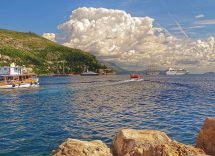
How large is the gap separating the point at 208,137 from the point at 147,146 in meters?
4.18

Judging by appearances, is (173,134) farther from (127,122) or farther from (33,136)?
(33,136)

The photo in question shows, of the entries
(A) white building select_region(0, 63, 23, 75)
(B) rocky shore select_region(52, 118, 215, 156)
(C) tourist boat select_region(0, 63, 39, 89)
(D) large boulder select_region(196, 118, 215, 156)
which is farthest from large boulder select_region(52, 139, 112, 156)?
(A) white building select_region(0, 63, 23, 75)

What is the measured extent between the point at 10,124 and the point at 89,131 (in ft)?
42.1

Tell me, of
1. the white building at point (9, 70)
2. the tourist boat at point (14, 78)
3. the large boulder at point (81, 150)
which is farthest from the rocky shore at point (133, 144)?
the white building at point (9, 70)

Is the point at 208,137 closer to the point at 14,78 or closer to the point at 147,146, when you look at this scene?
the point at 147,146

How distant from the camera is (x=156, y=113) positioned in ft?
186

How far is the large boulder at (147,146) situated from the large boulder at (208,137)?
2161 millimetres

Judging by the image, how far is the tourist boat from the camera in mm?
134525

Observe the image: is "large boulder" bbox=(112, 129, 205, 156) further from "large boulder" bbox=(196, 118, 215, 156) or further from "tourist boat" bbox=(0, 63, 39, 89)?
"tourist boat" bbox=(0, 63, 39, 89)

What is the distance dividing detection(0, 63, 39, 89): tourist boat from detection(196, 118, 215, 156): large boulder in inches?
4781

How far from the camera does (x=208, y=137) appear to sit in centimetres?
2027

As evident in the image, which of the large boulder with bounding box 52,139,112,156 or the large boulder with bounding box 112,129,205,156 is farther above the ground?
the large boulder with bounding box 112,129,205,156

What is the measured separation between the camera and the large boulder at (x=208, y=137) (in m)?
20.0

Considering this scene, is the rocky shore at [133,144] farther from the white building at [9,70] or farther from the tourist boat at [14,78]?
the white building at [9,70]
